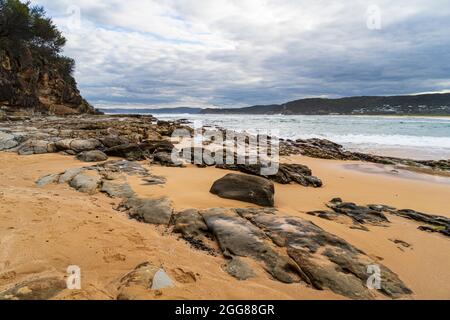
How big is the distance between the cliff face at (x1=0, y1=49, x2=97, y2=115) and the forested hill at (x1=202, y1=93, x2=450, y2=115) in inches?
3444

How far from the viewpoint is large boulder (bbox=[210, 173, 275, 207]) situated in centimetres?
504

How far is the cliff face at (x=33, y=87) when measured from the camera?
2618 centimetres

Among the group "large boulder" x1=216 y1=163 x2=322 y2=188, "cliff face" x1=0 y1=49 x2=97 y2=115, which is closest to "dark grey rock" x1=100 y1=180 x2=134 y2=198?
"large boulder" x1=216 y1=163 x2=322 y2=188

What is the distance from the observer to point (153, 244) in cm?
338

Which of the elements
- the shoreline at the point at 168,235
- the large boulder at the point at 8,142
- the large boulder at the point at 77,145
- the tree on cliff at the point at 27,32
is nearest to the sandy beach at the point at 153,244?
the shoreline at the point at 168,235

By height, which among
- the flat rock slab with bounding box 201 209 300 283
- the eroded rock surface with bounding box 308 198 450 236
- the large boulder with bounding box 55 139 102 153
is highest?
the large boulder with bounding box 55 139 102 153

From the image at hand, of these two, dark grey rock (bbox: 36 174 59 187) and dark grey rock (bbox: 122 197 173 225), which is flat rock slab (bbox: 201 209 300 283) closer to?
dark grey rock (bbox: 122 197 173 225)

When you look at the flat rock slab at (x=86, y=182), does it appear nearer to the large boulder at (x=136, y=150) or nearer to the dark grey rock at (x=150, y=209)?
the dark grey rock at (x=150, y=209)

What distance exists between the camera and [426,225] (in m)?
4.75

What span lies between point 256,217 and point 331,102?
117 metres

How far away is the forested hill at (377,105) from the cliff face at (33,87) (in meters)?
87.5

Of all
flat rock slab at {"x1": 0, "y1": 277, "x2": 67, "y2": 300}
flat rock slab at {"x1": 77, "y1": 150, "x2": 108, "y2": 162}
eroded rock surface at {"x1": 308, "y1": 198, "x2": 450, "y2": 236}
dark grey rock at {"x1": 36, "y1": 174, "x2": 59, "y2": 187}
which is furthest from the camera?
flat rock slab at {"x1": 77, "y1": 150, "x2": 108, "y2": 162}
